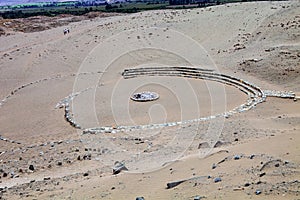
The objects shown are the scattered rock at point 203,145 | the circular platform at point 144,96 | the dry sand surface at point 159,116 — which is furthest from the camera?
the circular platform at point 144,96

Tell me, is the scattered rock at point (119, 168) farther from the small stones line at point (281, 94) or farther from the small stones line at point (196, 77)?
the small stones line at point (281, 94)

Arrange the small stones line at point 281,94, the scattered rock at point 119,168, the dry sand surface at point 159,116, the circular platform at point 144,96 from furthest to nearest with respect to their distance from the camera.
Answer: the circular platform at point 144,96
the small stones line at point 281,94
the scattered rock at point 119,168
the dry sand surface at point 159,116

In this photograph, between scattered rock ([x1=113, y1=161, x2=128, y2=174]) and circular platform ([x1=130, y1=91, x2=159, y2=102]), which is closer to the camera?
scattered rock ([x1=113, y1=161, x2=128, y2=174])

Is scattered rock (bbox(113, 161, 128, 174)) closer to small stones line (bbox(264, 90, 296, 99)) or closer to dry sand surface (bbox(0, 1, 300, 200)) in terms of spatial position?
dry sand surface (bbox(0, 1, 300, 200))

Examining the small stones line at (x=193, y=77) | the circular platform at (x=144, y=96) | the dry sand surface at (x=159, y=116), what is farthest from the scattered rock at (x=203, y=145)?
the circular platform at (x=144, y=96)

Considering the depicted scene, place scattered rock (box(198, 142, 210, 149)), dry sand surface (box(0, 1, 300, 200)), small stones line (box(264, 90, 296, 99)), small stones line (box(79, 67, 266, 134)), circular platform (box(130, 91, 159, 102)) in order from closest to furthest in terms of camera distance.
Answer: dry sand surface (box(0, 1, 300, 200))
scattered rock (box(198, 142, 210, 149))
small stones line (box(79, 67, 266, 134))
small stones line (box(264, 90, 296, 99))
circular platform (box(130, 91, 159, 102))

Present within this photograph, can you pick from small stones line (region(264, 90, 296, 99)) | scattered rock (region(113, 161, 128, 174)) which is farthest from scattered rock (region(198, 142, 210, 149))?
small stones line (region(264, 90, 296, 99))

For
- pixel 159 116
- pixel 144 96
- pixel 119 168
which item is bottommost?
pixel 159 116

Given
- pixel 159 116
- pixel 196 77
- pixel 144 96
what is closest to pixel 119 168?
pixel 159 116

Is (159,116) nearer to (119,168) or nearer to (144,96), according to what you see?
(144,96)
